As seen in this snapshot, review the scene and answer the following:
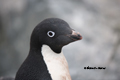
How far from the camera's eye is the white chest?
1233 mm

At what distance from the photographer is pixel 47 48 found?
4.05 ft

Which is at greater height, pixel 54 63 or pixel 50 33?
pixel 50 33

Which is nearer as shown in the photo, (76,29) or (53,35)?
(53,35)

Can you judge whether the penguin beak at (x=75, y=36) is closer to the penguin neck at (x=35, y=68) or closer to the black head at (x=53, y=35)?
the black head at (x=53, y=35)

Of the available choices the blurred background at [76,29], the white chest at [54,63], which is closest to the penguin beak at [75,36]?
the white chest at [54,63]

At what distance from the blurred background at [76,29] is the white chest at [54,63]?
43.9 inches

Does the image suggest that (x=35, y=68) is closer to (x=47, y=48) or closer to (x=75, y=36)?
(x=47, y=48)

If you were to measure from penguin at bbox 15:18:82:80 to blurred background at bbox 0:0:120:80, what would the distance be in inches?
46.0

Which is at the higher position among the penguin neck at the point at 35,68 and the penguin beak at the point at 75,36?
the penguin beak at the point at 75,36

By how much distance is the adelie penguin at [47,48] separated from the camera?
121 centimetres

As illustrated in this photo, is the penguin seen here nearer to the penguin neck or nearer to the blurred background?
the penguin neck

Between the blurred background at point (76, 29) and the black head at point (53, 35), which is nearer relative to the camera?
the black head at point (53, 35)

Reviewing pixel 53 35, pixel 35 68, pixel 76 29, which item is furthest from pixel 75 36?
pixel 76 29

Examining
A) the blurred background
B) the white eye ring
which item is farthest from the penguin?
the blurred background
